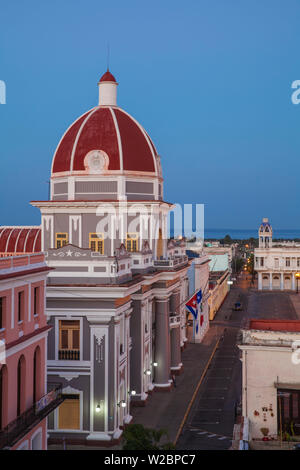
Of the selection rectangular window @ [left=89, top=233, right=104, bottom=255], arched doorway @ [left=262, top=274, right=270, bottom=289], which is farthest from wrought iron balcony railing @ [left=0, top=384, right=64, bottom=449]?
arched doorway @ [left=262, top=274, right=270, bottom=289]

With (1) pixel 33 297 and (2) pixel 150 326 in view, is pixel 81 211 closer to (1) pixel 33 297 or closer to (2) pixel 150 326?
(2) pixel 150 326

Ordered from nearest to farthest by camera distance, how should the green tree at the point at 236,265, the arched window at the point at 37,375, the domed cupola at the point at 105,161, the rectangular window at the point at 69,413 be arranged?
the arched window at the point at 37,375 → the rectangular window at the point at 69,413 → the domed cupola at the point at 105,161 → the green tree at the point at 236,265

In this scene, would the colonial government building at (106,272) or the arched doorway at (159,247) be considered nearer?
the colonial government building at (106,272)

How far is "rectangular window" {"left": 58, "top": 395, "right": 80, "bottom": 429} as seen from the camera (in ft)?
104

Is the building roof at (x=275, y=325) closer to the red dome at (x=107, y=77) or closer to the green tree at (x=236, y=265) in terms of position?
the red dome at (x=107, y=77)

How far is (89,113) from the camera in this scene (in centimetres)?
4478

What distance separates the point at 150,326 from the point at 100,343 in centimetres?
1048

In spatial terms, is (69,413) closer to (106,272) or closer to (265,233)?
(106,272)

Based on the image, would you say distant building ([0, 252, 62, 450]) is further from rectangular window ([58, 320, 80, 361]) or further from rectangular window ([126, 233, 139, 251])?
rectangular window ([126, 233, 139, 251])

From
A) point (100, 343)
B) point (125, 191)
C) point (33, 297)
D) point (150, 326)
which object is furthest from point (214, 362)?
point (33, 297)

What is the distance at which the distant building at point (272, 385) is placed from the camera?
25.7 m

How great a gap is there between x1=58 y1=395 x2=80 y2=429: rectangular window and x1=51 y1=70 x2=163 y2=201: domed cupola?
14.9 meters

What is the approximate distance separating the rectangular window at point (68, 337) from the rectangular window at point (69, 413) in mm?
2196

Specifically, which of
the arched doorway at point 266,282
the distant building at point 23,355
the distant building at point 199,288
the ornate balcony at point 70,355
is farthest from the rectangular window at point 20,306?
the arched doorway at point 266,282
